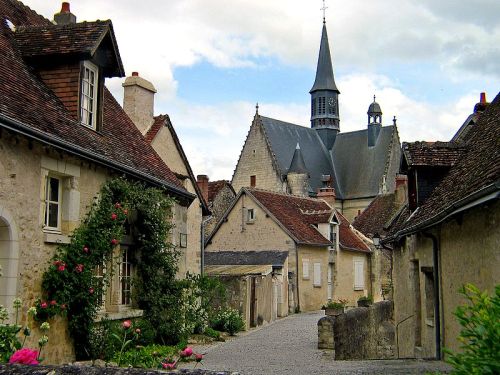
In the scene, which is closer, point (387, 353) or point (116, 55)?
point (116, 55)

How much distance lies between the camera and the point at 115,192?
1166 cm

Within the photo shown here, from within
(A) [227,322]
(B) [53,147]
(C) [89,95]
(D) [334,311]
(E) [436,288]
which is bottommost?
(A) [227,322]

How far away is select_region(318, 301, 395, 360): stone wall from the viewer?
15234mm

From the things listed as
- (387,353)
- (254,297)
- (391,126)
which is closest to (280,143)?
(391,126)

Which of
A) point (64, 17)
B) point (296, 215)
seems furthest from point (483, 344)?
point (296, 215)

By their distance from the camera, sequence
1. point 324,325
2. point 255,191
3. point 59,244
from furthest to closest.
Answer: point 255,191 → point 324,325 → point 59,244

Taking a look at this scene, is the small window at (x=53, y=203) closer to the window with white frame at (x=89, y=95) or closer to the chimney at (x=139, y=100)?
the window with white frame at (x=89, y=95)

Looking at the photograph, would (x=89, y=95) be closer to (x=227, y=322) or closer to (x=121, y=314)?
(x=121, y=314)

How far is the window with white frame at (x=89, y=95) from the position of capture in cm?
1165

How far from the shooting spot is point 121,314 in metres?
11.9

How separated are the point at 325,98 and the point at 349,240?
3207 cm

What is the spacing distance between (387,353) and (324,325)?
15.0 ft

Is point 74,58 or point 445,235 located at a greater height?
point 74,58

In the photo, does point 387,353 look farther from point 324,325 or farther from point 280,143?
point 280,143
